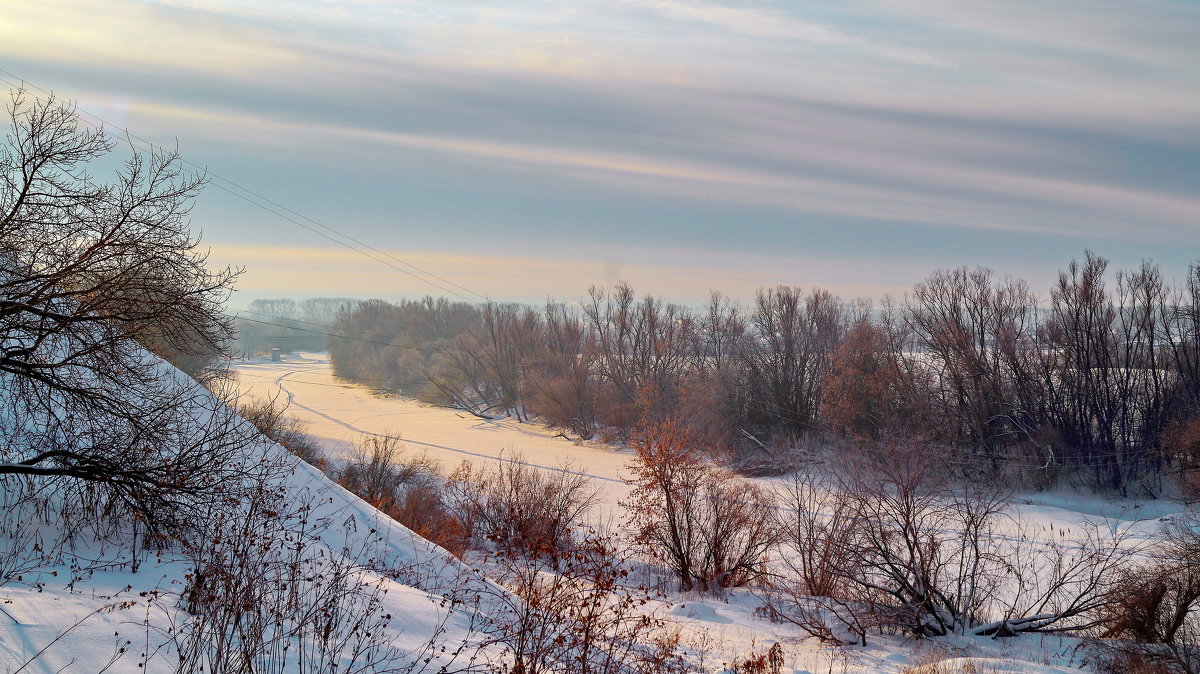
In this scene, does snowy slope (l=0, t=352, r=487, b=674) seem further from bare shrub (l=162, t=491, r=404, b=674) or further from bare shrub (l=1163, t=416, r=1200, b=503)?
bare shrub (l=1163, t=416, r=1200, b=503)

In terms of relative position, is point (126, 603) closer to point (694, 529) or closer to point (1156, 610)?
point (694, 529)

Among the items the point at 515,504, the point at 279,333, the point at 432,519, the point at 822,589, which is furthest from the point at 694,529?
the point at 279,333

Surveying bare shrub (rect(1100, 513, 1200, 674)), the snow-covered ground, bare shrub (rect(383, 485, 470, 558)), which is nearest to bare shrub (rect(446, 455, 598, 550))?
bare shrub (rect(383, 485, 470, 558))

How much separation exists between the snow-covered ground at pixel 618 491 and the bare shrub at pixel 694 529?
132 centimetres

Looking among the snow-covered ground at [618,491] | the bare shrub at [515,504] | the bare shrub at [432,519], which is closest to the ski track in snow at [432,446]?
the snow-covered ground at [618,491]

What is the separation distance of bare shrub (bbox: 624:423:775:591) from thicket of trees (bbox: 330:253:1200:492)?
78.6ft

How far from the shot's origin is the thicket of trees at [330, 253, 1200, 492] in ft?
151

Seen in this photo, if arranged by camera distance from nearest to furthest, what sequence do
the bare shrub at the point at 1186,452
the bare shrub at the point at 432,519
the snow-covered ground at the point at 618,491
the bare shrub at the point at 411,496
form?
the snow-covered ground at the point at 618,491 → the bare shrub at the point at 432,519 → the bare shrub at the point at 411,496 → the bare shrub at the point at 1186,452

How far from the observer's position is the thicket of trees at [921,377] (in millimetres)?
45938

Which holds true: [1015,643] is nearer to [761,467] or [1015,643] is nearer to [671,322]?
[761,467]

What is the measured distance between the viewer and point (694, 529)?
2556 centimetres

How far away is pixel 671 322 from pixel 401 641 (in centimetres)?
6234

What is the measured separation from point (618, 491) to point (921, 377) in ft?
77.5

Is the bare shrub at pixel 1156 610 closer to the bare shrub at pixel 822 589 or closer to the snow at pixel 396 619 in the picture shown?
the snow at pixel 396 619
